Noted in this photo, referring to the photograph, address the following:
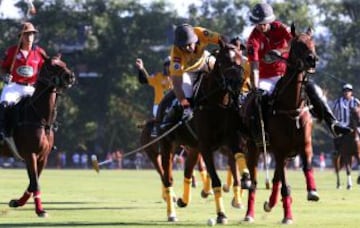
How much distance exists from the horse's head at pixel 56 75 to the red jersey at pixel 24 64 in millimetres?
1015

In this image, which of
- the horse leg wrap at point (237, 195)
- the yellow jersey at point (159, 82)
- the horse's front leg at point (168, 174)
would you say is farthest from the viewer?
the yellow jersey at point (159, 82)

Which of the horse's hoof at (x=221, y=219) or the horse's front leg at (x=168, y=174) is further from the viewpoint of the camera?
the horse's front leg at (x=168, y=174)

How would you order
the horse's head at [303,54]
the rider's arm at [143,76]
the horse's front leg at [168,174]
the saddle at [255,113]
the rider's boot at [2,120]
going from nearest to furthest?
the horse's head at [303,54]
the saddle at [255,113]
the horse's front leg at [168,174]
the rider's boot at [2,120]
the rider's arm at [143,76]

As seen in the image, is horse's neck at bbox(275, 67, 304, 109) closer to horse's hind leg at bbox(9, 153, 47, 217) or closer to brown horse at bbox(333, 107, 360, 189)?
horse's hind leg at bbox(9, 153, 47, 217)

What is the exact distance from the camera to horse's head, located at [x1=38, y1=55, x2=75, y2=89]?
18.2 metres

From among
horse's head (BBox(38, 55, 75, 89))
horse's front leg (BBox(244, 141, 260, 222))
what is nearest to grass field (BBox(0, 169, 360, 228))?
horse's front leg (BBox(244, 141, 260, 222))

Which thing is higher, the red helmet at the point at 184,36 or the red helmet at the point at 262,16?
the red helmet at the point at 262,16

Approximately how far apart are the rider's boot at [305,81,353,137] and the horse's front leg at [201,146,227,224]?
1.84m

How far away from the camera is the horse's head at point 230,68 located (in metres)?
16.5

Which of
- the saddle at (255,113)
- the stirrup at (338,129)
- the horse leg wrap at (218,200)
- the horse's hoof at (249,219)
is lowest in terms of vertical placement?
the horse's hoof at (249,219)

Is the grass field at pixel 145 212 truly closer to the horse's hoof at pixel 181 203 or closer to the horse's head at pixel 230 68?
the horse's hoof at pixel 181 203

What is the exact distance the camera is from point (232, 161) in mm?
21359

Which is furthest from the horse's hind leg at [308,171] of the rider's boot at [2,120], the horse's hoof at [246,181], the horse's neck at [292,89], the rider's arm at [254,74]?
the rider's boot at [2,120]

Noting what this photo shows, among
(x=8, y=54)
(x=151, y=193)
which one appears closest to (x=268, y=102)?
(x=8, y=54)
